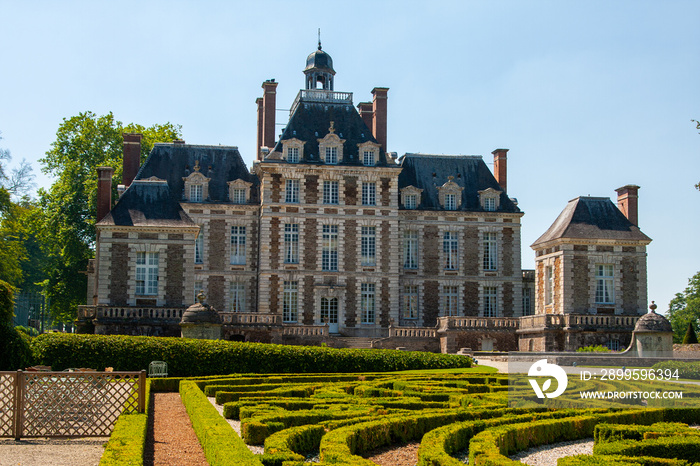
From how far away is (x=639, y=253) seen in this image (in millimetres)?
34312

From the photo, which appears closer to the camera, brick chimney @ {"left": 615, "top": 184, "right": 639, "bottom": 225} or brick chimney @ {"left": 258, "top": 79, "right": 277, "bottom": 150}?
brick chimney @ {"left": 615, "top": 184, "right": 639, "bottom": 225}

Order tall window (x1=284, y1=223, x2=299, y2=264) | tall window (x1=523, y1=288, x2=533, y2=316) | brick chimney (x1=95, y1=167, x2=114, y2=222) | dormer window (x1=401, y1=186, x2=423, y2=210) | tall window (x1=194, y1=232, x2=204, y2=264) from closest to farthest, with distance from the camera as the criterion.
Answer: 1. brick chimney (x1=95, y1=167, x2=114, y2=222)
2. tall window (x1=284, y1=223, x2=299, y2=264)
3. tall window (x1=194, y1=232, x2=204, y2=264)
4. dormer window (x1=401, y1=186, x2=423, y2=210)
5. tall window (x1=523, y1=288, x2=533, y2=316)

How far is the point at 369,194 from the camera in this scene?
3650cm

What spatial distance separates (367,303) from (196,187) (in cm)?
926

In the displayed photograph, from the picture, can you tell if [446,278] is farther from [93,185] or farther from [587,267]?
[93,185]

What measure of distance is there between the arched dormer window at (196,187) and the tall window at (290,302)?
5617mm

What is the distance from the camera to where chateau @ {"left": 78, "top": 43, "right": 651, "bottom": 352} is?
30.9 m

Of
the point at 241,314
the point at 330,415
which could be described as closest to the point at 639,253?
the point at 241,314

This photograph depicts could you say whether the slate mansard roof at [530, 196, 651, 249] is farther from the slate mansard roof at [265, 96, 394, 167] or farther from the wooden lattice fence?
the wooden lattice fence

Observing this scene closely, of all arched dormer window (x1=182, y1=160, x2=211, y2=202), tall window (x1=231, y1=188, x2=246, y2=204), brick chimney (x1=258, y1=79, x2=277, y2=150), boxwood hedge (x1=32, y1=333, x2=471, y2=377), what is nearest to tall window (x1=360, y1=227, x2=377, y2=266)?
tall window (x1=231, y1=188, x2=246, y2=204)

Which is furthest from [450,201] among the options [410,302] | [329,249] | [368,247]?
[329,249]

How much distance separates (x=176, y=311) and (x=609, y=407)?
19.2 meters

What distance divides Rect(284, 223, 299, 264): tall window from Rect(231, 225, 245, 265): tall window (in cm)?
230

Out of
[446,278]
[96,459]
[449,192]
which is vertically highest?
[449,192]
